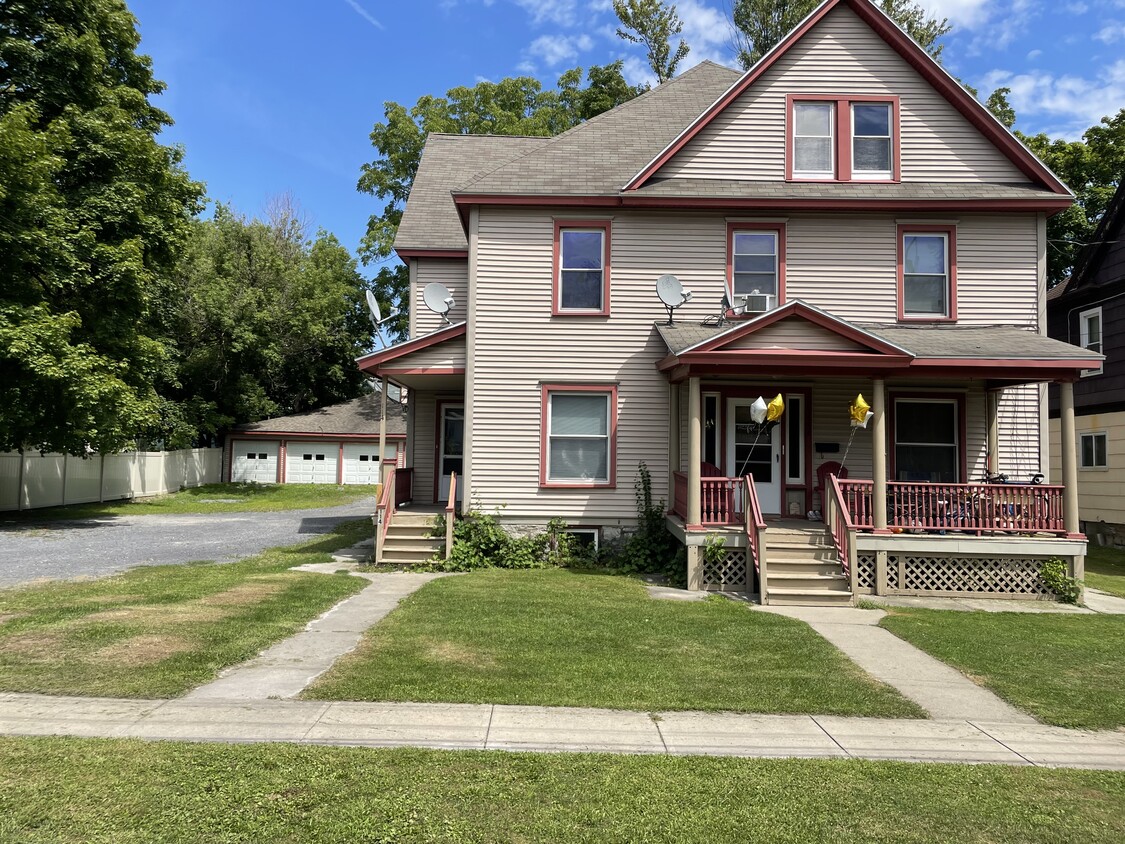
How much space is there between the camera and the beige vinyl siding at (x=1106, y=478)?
53.8ft

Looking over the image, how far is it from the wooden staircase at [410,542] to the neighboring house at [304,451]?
791 inches

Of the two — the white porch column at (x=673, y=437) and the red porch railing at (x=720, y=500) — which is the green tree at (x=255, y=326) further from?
the red porch railing at (x=720, y=500)

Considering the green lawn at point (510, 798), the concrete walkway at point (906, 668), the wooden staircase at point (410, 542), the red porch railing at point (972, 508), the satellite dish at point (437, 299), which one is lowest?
the concrete walkway at point (906, 668)

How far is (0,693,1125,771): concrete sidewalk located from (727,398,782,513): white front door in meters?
7.27

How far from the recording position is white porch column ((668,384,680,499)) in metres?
12.3

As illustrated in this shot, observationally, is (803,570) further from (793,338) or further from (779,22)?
(779,22)

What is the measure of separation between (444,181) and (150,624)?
13.1m

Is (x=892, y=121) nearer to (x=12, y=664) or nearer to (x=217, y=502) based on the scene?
(x=12, y=664)

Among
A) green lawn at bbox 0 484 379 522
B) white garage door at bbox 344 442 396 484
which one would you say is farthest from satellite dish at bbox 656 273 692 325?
white garage door at bbox 344 442 396 484

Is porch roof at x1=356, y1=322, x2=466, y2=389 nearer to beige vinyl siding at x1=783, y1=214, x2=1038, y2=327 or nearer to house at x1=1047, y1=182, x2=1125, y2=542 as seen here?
beige vinyl siding at x1=783, y1=214, x2=1038, y2=327

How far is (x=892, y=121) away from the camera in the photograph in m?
12.9

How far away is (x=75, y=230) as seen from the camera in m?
17.8

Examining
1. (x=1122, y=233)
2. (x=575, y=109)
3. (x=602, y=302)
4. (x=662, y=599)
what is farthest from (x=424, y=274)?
(x=575, y=109)

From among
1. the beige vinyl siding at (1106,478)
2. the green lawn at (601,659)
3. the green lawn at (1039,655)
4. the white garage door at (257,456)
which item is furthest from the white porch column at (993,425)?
the white garage door at (257,456)
